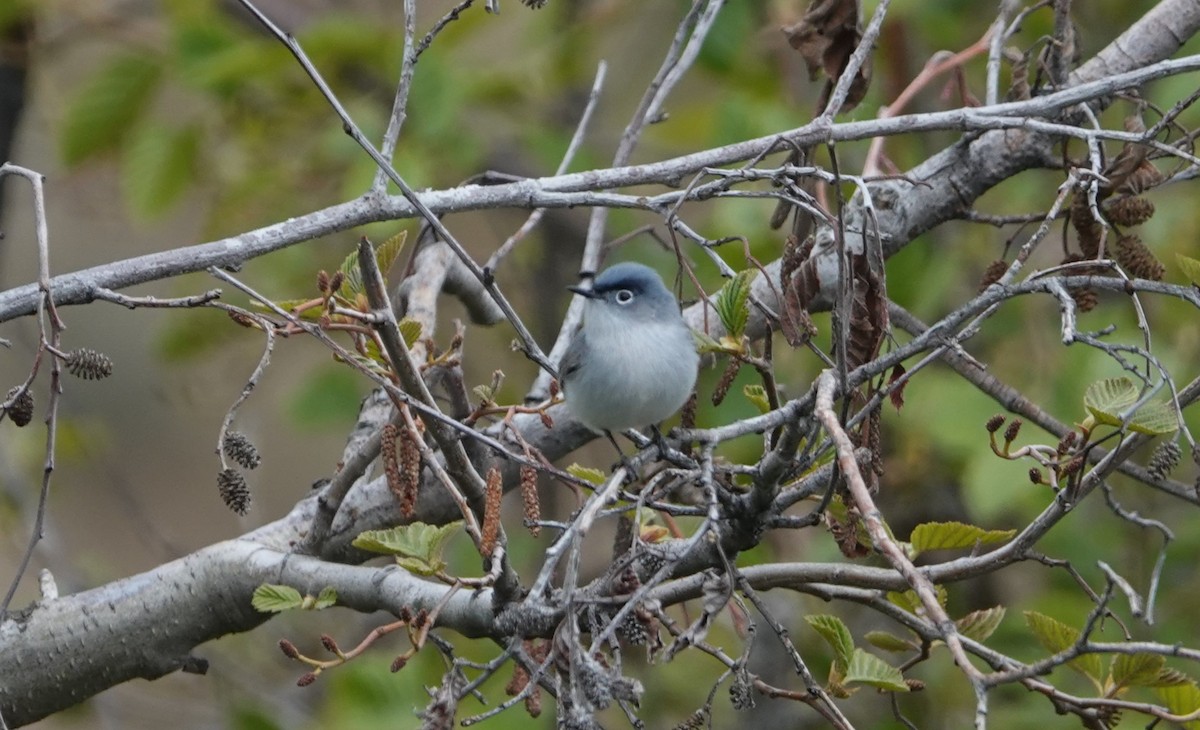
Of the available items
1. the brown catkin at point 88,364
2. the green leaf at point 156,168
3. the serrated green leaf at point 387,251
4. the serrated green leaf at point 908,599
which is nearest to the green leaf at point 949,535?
the serrated green leaf at point 908,599

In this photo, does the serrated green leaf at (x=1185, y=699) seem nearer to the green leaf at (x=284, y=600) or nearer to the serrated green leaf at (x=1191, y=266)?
the serrated green leaf at (x=1191, y=266)

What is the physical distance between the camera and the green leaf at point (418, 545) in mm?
2098

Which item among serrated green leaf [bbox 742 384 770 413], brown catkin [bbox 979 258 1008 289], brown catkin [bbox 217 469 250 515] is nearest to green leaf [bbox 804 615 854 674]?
→ serrated green leaf [bbox 742 384 770 413]

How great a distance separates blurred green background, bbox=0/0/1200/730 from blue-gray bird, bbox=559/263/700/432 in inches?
32.9

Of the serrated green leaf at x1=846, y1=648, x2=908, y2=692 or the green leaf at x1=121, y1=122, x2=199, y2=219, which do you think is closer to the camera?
the serrated green leaf at x1=846, y1=648, x2=908, y2=692

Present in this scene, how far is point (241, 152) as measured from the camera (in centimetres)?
530

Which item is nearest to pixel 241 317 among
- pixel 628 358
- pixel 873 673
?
pixel 628 358

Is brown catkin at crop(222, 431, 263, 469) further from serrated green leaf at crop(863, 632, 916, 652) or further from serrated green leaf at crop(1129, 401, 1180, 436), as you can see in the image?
serrated green leaf at crop(1129, 401, 1180, 436)

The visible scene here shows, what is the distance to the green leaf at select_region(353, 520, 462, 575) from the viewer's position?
2098 mm

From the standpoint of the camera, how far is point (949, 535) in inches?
83.5

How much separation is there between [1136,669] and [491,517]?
42.6 inches

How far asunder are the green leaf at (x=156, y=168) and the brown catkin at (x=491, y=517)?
129 inches

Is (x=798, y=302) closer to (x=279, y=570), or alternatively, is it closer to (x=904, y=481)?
(x=279, y=570)

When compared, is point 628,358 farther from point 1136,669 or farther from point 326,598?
point 1136,669
